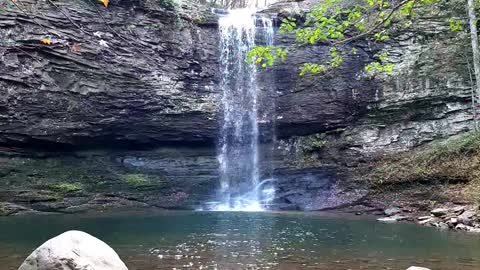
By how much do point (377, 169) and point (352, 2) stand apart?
7.05 m

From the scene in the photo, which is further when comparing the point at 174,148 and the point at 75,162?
the point at 174,148

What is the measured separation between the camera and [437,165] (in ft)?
48.6

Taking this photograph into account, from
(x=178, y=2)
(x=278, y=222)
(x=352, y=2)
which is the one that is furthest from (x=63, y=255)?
(x=352, y=2)

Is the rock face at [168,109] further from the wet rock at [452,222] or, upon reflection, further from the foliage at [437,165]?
the wet rock at [452,222]

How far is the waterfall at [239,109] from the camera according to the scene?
1838 centimetres

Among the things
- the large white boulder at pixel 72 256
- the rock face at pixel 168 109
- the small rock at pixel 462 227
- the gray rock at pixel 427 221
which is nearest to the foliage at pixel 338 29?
the large white boulder at pixel 72 256

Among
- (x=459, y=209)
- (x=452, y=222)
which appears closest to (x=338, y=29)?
(x=452, y=222)

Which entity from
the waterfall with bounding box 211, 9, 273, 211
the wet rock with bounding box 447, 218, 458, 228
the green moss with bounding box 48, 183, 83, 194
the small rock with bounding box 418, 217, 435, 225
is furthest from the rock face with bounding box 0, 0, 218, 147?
the wet rock with bounding box 447, 218, 458, 228

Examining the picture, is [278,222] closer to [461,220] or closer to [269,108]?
[461,220]

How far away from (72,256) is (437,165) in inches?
536

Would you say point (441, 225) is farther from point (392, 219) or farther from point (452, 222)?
point (392, 219)

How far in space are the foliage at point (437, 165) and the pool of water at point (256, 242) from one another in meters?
3.32

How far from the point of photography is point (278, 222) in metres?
12.5

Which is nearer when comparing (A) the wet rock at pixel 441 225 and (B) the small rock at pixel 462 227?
(B) the small rock at pixel 462 227
